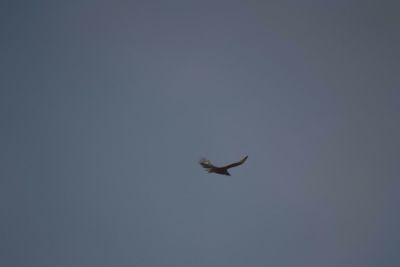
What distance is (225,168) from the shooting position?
31516 mm

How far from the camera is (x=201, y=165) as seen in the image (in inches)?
1232

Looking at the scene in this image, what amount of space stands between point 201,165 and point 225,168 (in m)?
1.75
